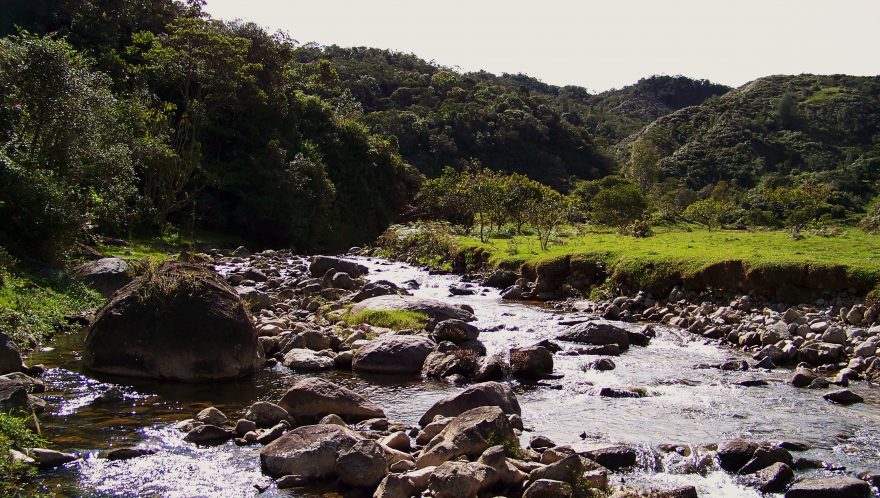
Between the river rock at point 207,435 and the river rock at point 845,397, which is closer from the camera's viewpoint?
the river rock at point 207,435

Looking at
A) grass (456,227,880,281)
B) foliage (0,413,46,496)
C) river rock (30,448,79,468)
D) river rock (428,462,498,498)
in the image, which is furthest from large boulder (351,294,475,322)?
foliage (0,413,46,496)

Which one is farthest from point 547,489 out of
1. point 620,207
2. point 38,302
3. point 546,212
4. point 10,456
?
point 620,207

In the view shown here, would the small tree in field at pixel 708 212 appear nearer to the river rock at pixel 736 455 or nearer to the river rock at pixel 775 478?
the river rock at pixel 736 455

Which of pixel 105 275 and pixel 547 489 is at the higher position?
pixel 105 275

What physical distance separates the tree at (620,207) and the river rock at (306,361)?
51.6 meters

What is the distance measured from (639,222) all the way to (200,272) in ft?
168

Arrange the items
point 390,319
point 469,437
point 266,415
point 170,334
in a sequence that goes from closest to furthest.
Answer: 1. point 469,437
2. point 266,415
3. point 170,334
4. point 390,319

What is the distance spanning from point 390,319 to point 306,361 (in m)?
5.12

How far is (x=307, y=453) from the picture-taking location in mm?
11242

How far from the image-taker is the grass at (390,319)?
23.0 m

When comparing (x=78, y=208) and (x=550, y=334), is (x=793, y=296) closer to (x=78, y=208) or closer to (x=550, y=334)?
(x=550, y=334)

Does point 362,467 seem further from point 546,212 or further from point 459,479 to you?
point 546,212

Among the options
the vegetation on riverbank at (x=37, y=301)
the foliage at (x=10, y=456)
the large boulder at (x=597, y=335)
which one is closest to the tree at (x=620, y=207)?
the large boulder at (x=597, y=335)

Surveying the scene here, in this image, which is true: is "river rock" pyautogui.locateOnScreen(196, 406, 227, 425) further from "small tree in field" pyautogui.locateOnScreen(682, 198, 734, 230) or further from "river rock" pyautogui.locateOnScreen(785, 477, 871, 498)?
→ "small tree in field" pyautogui.locateOnScreen(682, 198, 734, 230)
